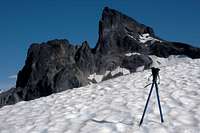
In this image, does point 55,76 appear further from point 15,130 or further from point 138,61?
point 15,130

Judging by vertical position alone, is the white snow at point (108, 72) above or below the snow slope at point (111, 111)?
above

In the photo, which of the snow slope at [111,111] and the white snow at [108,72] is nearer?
the snow slope at [111,111]

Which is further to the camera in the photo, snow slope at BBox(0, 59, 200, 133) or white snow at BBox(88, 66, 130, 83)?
white snow at BBox(88, 66, 130, 83)

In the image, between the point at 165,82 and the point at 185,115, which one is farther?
the point at 165,82

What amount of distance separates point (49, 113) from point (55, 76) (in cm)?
15566

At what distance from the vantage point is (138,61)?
7618 inches

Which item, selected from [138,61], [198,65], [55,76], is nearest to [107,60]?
[138,61]

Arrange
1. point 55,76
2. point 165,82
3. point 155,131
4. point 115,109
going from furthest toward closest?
point 55,76, point 165,82, point 115,109, point 155,131

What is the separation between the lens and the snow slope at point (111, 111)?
32.3ft

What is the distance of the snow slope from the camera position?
9.86 meters

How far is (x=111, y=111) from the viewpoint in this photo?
1141 centimetres

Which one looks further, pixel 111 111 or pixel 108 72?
pixel 108 72

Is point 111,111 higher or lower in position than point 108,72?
lower

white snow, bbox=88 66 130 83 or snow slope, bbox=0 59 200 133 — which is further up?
white snow, bbox=88 66 130 83
